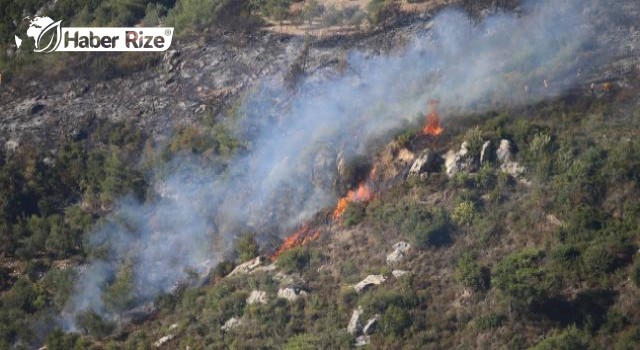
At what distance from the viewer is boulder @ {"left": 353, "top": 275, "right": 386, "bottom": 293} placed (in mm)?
69000

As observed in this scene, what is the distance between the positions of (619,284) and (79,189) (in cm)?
4597

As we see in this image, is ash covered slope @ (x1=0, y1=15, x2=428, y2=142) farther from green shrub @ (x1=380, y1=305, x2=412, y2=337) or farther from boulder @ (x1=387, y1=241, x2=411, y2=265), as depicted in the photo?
green shrub @ (x1=380, y1=305, x2=412, y2=337)

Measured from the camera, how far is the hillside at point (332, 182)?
66625 millimetres

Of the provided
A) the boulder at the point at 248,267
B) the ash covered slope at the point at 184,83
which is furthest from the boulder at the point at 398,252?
the ash covered slope at the point at 184,83

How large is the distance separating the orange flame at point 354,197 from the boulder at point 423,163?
3.30 m

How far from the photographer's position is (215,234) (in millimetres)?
82688

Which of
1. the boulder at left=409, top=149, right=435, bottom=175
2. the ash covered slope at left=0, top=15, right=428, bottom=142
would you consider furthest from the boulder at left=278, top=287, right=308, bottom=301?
the ash covered slope at left=0, top=15, right=428, bottom=142

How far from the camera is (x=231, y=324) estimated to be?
70125 mm

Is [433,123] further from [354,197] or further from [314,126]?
[314,126]

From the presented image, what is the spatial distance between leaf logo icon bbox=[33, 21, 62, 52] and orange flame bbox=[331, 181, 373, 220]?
4331 centimetres

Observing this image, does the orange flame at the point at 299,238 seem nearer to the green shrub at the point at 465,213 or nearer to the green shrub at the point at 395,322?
the green shrub at the point at 465,213

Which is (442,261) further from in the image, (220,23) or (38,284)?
(220,23)

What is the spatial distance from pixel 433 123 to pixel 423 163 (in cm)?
540

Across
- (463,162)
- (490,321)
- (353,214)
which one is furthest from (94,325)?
(490,321)
